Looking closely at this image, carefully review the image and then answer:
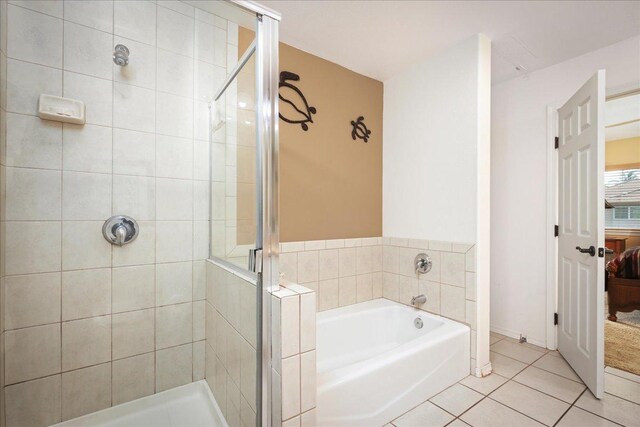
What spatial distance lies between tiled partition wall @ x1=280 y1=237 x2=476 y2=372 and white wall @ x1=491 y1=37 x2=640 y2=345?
90 cm

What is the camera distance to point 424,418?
5.07 ft

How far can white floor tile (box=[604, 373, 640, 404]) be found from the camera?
1.69 m

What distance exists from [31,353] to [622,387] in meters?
3.25

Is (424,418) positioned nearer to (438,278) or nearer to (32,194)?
(438,278)

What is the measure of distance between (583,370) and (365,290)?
1.51 meters

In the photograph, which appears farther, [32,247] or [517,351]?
[517,351]

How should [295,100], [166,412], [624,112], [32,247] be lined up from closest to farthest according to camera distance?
[32,247], [166,412], [295,100], [624,112]

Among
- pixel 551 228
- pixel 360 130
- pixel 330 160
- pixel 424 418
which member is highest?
pixel 360 130

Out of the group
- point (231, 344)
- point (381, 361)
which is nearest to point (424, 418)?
point (381, 361)

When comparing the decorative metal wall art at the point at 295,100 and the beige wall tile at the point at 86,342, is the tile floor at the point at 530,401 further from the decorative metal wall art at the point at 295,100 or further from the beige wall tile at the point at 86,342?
the decorative metal wall art at the point at 295,100

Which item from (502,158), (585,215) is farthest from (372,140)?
(585,215)

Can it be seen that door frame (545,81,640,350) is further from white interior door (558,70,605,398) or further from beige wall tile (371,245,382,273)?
beige wall tile (371,245,382,273)

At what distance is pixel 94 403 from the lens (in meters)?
1.44

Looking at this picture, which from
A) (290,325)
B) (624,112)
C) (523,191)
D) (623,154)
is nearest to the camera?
(290,325)
